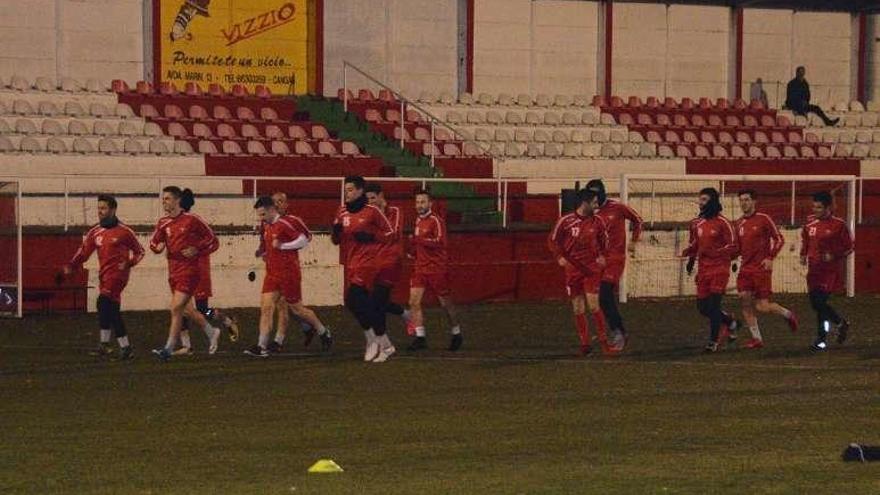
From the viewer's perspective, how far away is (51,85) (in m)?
35.9

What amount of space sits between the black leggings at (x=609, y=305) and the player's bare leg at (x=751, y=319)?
59.8 inches

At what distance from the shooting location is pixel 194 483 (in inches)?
426

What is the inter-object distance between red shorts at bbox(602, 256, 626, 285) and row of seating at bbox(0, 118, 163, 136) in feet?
47.2

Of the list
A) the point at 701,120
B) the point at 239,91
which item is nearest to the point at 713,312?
the point at 239,91

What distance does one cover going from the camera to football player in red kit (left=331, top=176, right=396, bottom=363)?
2003 cm

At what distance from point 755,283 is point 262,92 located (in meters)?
18.7

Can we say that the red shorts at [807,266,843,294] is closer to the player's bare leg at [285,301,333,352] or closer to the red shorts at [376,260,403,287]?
the red shorts at [376,260,403,287]

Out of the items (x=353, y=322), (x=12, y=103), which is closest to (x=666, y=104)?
(x=12, y=103)

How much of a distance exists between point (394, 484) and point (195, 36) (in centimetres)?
2924

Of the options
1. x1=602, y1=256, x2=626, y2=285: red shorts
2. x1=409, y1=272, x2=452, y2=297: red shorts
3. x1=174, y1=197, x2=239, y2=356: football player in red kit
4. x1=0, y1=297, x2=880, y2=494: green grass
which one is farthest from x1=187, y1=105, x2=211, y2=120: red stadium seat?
x1=602, y1=256, x2=626, y2=285: red shorts

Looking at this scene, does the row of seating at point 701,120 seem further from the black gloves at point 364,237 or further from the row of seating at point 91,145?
the black gloves at point 364,237

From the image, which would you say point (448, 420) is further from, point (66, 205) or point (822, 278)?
point (66, 205)

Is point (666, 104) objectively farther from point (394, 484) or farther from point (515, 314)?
point (394, 484)

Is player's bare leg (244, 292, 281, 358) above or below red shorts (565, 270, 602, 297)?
below
